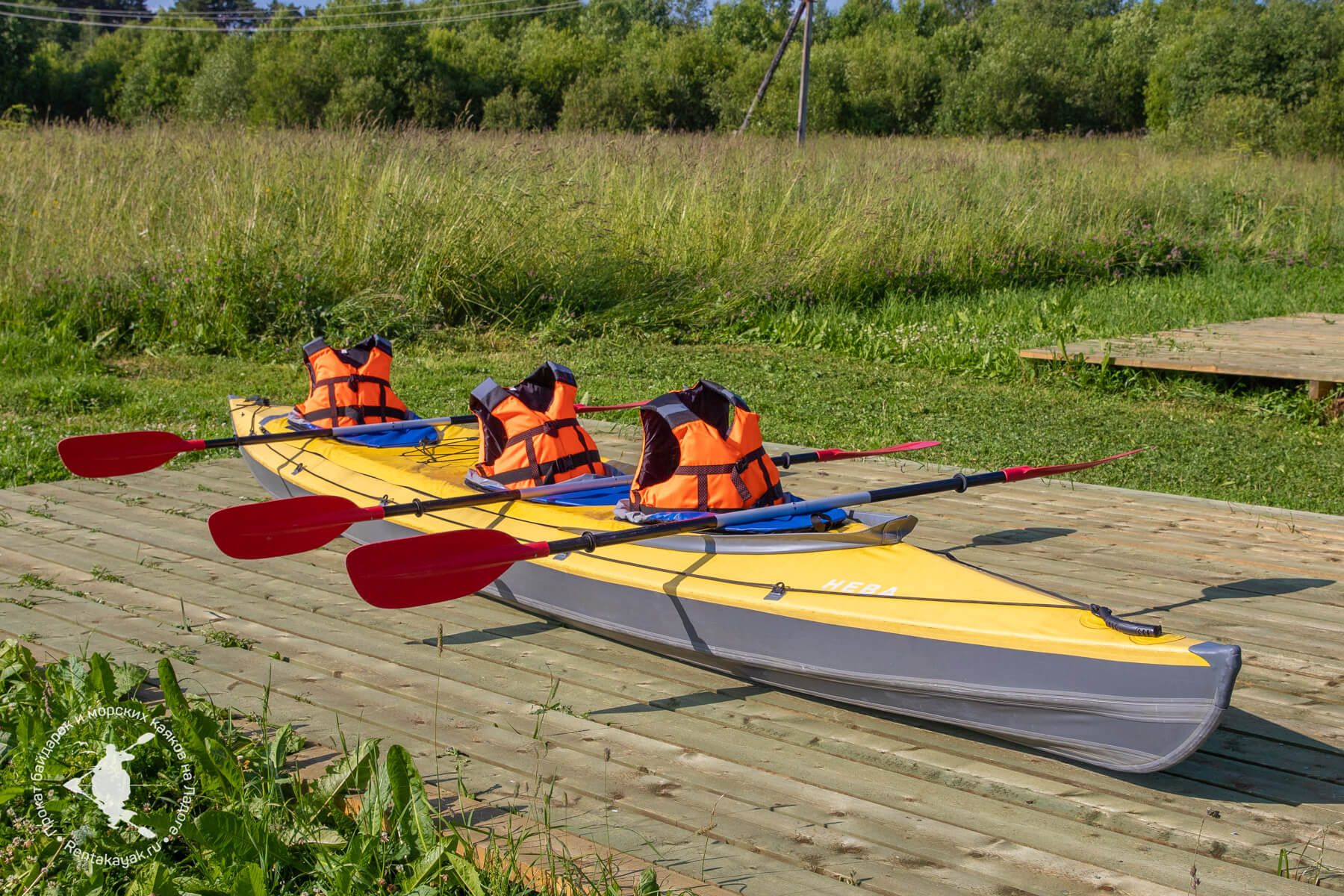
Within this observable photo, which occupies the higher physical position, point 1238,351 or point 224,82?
point 224,82

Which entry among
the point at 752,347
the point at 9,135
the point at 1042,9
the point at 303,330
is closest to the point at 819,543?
the point at 752,347

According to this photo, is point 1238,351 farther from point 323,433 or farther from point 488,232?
point 323,433

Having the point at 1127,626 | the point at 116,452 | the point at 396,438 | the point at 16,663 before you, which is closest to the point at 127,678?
the point at 16,663

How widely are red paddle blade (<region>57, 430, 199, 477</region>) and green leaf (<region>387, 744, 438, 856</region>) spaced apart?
307 cm

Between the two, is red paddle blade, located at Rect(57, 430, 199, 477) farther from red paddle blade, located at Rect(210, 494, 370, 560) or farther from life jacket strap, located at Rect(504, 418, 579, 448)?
life jacket strap, located at Rect(504, 418, 579, 448)

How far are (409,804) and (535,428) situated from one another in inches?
89.7

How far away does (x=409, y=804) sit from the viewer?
2.60 metres

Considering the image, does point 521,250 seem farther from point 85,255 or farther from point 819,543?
point 819,543

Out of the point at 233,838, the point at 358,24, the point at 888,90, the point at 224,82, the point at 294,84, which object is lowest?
the point at 233,838

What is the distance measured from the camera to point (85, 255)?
9.88 metres

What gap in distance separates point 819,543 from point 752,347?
6747 millimetres

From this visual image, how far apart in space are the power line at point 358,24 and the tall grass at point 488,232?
2449 cm

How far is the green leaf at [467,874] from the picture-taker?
238 centimetres

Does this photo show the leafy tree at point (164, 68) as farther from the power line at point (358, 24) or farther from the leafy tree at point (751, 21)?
the leafy tree at point (751, 21)
